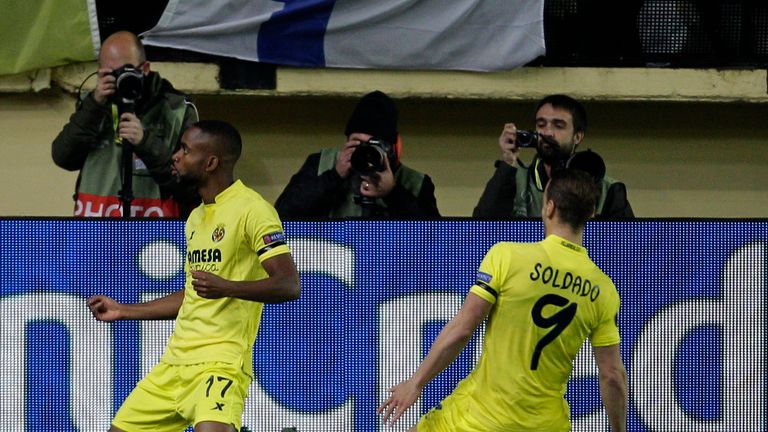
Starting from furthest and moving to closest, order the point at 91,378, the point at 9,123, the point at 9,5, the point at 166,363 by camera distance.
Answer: the point at 9,123 < the point at 9,5 < the point at 91,378 < the point at 166,363

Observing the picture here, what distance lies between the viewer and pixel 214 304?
732cm

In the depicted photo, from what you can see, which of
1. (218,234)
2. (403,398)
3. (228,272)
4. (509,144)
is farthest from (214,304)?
(509,144)

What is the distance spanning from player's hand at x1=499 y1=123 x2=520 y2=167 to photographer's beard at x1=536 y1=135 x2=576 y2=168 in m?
0.14

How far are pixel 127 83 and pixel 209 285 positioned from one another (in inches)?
83.8

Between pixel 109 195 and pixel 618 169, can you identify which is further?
pixel 618 169

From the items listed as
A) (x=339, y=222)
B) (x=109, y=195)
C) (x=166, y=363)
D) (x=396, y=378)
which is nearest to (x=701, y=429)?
(x=396, y=378)

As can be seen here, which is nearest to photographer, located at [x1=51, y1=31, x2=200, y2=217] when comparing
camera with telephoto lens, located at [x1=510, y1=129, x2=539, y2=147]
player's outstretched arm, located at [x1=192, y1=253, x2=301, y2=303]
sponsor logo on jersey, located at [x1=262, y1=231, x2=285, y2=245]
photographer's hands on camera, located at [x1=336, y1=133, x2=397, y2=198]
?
photographer's hands on camera, located at [x1=336, y1=133, x2=397, y2=198]

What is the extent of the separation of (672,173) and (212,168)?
4876mm

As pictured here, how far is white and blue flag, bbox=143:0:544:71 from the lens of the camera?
401 inches

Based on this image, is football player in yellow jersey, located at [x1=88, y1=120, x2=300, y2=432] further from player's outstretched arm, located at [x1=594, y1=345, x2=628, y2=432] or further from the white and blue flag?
the white and blue flag

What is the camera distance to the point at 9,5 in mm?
10062

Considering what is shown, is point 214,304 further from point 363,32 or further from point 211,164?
point 363,32

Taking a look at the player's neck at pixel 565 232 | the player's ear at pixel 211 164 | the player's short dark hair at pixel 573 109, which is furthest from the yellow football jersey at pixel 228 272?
the player's short dark hair at pixel 573 109

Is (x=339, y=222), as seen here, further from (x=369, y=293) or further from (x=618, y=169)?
(x=618, y=169)
